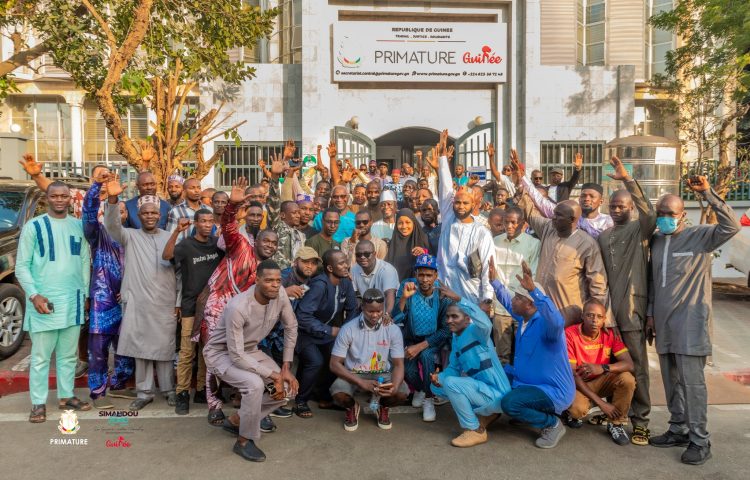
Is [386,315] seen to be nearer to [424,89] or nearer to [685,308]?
[685,308]

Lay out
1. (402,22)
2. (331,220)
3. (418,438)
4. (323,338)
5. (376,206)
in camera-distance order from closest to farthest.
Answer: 1. (418,438)
2. (323,338)
3. (331,220)
4. (376,206)
5. (402,22)

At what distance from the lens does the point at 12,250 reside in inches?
272

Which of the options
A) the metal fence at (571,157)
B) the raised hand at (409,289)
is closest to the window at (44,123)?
the metal fence at (571,157)

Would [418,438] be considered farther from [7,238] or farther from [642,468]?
[7,238]

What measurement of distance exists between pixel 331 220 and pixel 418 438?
236 centimetres

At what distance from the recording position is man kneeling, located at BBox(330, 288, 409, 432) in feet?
16.3

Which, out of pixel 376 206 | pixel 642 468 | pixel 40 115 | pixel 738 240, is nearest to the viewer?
pixel 642 468

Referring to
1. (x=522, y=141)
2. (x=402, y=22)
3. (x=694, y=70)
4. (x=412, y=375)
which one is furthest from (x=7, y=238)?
(x=694, y=70)

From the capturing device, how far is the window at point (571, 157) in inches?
607

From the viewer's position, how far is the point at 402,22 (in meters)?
14.7

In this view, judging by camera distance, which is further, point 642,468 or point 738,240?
point 738,240

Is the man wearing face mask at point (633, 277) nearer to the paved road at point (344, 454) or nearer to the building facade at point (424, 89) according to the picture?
the paved road at point (344, 454)

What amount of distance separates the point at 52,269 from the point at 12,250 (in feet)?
7.70

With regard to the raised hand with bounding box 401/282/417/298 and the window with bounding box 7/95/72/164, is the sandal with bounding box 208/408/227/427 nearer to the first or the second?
the raised hand with bounding box 401/282/417/298
